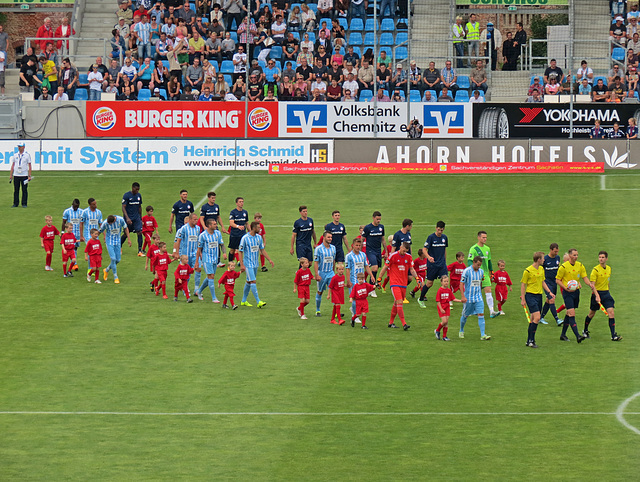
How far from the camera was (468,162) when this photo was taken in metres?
41.9

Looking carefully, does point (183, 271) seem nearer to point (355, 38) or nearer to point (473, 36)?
point (355, 38)

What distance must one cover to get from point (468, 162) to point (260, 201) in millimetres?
8682

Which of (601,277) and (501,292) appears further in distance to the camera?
(501,292)

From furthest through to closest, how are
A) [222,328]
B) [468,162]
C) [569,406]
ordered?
1. [468,162]
2. [222,328]
3. [569,406]

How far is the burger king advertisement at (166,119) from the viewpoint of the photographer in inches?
1793

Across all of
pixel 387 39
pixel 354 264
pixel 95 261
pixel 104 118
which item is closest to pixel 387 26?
pixel 387 39

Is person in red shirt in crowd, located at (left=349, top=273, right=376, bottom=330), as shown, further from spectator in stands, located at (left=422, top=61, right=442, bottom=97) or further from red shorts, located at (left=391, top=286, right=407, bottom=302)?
spectator in stands, located at (left=422, top=61, right=442, bottom=97)

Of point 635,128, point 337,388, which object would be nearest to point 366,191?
point 635,128

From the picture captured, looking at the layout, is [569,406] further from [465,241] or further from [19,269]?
[19,269]

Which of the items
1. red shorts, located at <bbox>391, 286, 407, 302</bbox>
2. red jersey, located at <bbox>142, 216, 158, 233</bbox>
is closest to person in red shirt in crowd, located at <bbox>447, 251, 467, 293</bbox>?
red shorts, located at <bbox>391, 286, 407, 302</bbox>

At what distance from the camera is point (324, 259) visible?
2620 cm

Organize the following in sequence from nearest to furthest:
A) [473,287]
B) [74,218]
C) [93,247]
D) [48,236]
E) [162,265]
Result: 1. [473,287]
2. [162,265]
3. [93,247]
4. [48,236]
5. [74,218]

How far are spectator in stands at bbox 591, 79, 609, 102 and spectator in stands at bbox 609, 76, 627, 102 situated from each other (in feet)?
0.60

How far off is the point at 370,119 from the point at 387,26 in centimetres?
791
